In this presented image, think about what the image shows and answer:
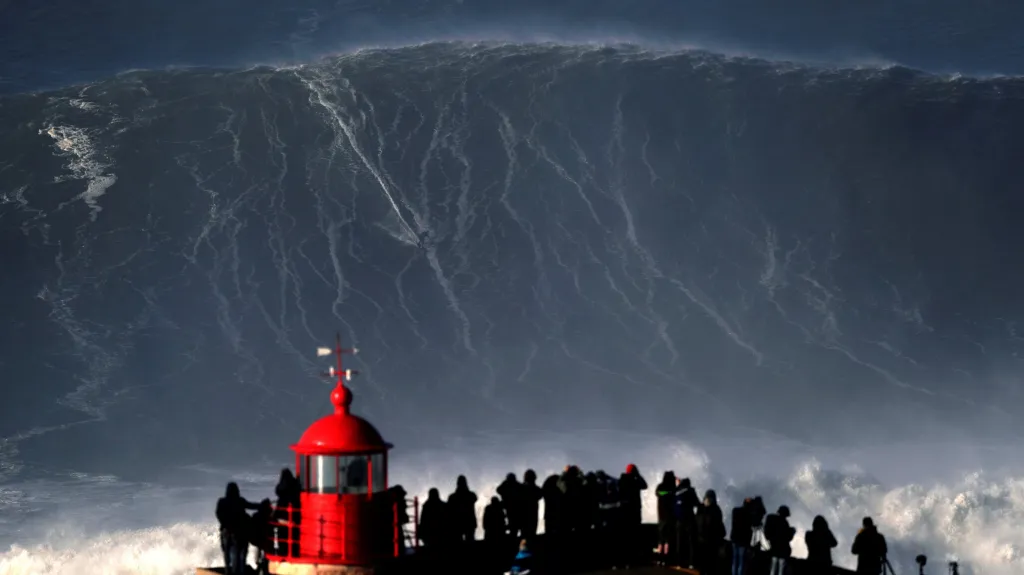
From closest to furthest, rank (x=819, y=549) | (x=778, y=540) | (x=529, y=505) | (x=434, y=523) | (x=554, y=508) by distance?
(x=434, y=523), (x=778, y=540), (x=819, y=549), (x=529, y=505), (x=554, y=508)

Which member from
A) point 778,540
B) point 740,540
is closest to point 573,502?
point 740,540

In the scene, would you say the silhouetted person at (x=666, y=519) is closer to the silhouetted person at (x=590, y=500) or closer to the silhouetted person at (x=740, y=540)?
the silhouetted person at (x=590, y=500)

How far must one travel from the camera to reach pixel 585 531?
25250 millimetres

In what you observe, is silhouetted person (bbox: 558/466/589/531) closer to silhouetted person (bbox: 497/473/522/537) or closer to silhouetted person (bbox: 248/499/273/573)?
silhouetted person (bbox: 497/473/522/537)

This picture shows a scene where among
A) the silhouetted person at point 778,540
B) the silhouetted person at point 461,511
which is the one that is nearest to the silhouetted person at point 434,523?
the silhouetted person at point 461,511

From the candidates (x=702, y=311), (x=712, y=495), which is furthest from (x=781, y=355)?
(x=712, y=495)

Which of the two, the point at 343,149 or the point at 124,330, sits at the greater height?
the point at 343,149

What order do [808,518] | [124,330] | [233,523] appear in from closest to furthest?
[233,523] → [808,518] → [124,330]

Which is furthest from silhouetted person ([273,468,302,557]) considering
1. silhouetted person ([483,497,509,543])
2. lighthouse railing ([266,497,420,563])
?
silhouetted person ([483,497,509,543])

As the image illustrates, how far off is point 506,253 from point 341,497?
144ft

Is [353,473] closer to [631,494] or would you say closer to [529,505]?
[529,505]

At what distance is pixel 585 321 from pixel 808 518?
17.3 metres

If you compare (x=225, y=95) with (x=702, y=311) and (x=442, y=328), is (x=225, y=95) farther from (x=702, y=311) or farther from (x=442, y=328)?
(x=702, y=311)

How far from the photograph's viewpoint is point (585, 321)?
211ft
